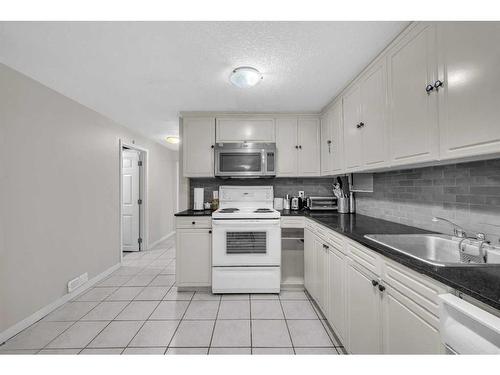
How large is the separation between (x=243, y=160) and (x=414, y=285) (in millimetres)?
2179

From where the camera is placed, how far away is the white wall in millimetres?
1783

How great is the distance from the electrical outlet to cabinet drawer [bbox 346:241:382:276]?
2.80 m

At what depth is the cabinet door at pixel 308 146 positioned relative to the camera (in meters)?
2.93

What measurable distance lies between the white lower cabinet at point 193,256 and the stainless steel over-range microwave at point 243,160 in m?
0.72

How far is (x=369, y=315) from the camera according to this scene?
49.0 inches

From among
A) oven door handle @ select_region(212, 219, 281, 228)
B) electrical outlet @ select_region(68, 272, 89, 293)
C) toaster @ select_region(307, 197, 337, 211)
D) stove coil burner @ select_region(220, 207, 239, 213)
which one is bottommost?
electrical outlet @ select_region(68, 272, 89, 293)

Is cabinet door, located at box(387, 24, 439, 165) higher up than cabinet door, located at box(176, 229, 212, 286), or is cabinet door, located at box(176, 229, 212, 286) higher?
cabinet door, located at box(387, 24, 439, 165)

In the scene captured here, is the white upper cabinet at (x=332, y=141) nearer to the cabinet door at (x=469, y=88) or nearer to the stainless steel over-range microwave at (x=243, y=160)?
the stainless steel over-range microwave at (x=243, y=160)

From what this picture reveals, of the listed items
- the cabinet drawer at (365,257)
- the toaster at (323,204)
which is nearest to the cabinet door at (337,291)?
the cabinet drawer at (365,257)

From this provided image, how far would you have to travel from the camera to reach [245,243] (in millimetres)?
2484

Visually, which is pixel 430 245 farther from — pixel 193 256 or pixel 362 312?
pixel 193 256

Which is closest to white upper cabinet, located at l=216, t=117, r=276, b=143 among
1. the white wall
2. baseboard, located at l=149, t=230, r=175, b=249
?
the white wall

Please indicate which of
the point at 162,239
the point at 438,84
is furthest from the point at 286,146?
the point at 162,239

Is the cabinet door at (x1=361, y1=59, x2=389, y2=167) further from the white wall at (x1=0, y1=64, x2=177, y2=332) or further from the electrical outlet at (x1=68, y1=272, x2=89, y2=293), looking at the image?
the electrical outlet at (x1=68, y1=272, x2=89, y2=293)
